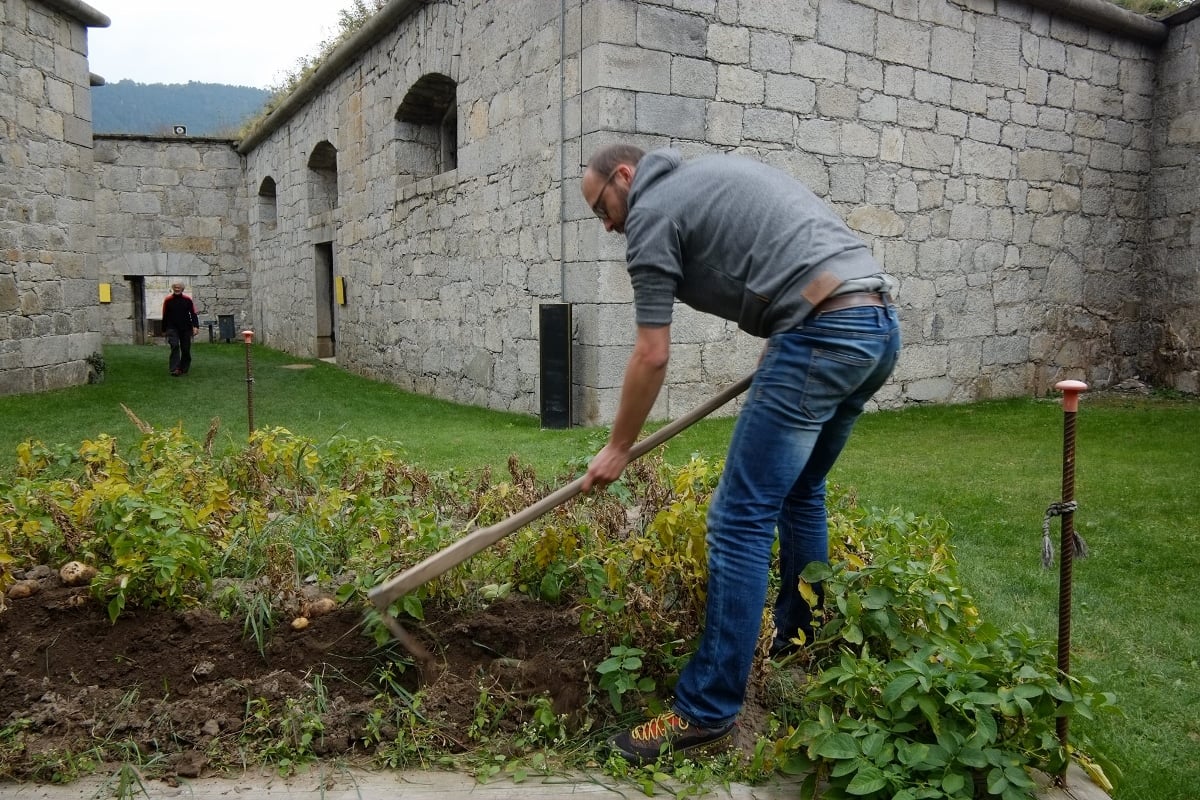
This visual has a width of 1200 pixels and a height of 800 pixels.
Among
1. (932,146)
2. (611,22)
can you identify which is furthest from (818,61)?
(611,22)

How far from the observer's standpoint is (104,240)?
64.5 ft

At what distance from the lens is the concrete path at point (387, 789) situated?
2.34 m

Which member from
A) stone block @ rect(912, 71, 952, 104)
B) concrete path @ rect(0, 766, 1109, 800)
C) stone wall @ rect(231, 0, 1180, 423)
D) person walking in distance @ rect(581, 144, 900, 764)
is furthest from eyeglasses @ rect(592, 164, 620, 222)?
stone block @ rect(912, 71, 952, 104)

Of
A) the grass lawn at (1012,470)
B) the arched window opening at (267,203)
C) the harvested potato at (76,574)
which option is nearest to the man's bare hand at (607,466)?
the grass lawn at (1012,470)

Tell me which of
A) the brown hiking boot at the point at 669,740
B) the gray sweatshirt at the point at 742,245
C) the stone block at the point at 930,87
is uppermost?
the stone block at the point at 930,87

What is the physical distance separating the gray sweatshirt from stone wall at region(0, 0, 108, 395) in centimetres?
1048

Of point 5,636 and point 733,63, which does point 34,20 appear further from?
point 5,636

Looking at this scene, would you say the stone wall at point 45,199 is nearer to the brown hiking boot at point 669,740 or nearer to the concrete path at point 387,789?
the concrete path at point 387,789

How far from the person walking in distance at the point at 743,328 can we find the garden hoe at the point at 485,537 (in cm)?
17

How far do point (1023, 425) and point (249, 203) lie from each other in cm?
1678

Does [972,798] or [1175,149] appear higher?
[1175,149]

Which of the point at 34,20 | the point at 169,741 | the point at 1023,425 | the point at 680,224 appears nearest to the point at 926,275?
the point at 1023,425

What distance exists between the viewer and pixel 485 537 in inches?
105

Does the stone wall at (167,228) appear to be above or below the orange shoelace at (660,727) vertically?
above
